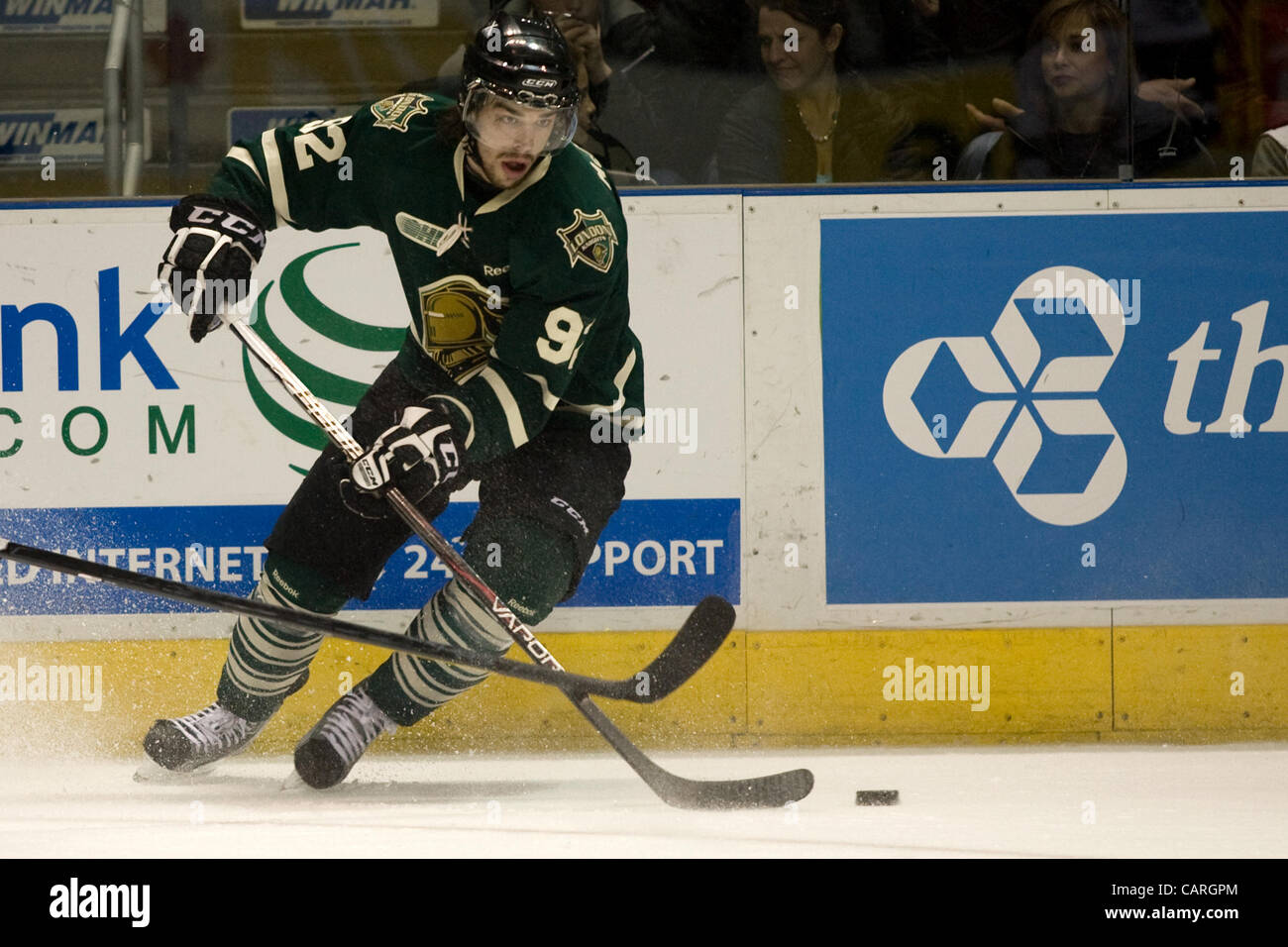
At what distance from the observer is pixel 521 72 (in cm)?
282

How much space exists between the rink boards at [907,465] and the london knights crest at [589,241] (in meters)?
0.68

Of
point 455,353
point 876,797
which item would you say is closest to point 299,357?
point 455,353

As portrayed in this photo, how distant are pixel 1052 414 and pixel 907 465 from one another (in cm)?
33

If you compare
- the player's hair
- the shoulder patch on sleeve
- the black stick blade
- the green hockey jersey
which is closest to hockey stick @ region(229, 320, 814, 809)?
the black stick blade

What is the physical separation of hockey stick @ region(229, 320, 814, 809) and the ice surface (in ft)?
0.14

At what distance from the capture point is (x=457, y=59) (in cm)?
356

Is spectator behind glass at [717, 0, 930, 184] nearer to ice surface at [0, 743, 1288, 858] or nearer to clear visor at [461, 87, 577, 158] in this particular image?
clear visor at [461, 87, 577, 158]

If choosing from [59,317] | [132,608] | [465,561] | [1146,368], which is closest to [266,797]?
[465,561]

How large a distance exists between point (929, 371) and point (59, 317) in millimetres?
1865

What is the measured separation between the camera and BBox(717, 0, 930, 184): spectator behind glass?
366 cm

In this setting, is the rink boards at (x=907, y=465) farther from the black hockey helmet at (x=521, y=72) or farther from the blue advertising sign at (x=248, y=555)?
the black hockey helmet at (x=521, y=72)

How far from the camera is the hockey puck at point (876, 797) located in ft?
9.73
